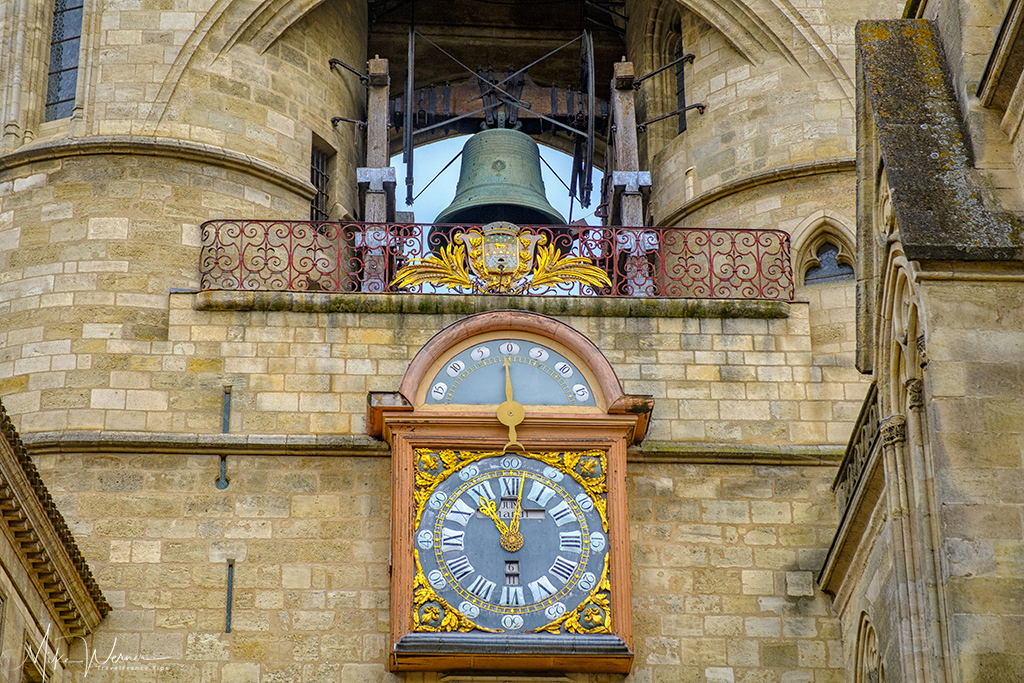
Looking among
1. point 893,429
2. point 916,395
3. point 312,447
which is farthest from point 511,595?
point 916,395

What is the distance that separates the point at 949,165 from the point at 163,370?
244 inches

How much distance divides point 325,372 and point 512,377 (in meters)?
1.35

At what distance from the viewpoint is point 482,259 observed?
1581cm

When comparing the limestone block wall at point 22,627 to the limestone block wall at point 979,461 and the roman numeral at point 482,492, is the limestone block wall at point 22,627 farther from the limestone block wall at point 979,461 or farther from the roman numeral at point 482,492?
the limestone block wall at point 979,461

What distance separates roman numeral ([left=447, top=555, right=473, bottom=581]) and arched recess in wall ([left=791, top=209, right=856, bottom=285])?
12.4ft

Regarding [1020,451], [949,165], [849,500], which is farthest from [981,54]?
[849,500]

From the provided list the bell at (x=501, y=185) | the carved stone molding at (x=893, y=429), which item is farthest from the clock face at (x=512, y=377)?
the carved stone molding at (x=893, y=429)

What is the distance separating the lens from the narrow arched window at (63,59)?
17.0 metres

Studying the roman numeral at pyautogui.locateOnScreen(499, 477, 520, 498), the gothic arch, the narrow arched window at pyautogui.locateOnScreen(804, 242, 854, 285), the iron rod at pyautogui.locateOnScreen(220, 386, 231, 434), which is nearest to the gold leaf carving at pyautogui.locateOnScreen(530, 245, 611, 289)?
the narrow arched window at pyautogui.locateOnScreen(804, 242, 854, 285)

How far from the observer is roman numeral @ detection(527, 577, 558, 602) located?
1424 centimetres

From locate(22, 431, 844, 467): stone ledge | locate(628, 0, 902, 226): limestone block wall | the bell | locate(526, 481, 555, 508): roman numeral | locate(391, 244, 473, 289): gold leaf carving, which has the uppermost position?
locate(628, 0, 902, 226): limestone block wall

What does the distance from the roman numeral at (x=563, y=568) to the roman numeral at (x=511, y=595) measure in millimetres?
267

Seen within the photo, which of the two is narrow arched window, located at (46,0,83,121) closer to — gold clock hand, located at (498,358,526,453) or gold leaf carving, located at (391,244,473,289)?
gold leaf carving, located at (391,244,473,289)

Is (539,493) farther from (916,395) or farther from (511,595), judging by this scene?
(916,395)
